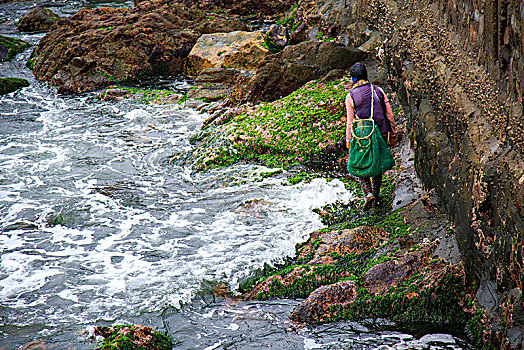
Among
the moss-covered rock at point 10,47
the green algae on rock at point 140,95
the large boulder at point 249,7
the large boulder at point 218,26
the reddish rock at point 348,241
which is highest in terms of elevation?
the large boulder at point 249,7

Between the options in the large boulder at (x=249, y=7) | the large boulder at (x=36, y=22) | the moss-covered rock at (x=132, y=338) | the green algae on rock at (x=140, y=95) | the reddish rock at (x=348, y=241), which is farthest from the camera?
the large boulder at (x=36, y=22)

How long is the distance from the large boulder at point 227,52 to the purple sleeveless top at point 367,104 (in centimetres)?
860

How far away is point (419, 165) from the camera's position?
6.35 m

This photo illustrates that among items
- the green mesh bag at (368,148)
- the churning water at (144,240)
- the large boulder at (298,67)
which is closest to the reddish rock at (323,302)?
the churning water at (144,240)

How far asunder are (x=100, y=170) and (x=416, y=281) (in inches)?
277

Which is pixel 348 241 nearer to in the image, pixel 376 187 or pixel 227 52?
pixel 376 187

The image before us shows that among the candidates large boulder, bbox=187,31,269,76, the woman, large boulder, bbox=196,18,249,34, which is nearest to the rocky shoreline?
the woman

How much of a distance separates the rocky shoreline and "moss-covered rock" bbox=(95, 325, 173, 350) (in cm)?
122

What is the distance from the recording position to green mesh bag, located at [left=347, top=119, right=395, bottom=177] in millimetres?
5977

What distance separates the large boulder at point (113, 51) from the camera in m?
15.5

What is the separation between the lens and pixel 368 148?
6.01 metres

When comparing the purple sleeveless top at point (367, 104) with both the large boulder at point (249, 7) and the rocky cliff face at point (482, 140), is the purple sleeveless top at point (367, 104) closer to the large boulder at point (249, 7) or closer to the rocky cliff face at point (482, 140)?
the rocky cliff face at point (482, 140)

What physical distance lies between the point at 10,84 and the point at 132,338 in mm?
14039

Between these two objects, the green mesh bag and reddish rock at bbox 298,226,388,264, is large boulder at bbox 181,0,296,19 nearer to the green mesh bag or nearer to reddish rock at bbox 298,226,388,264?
the green mesh bag
